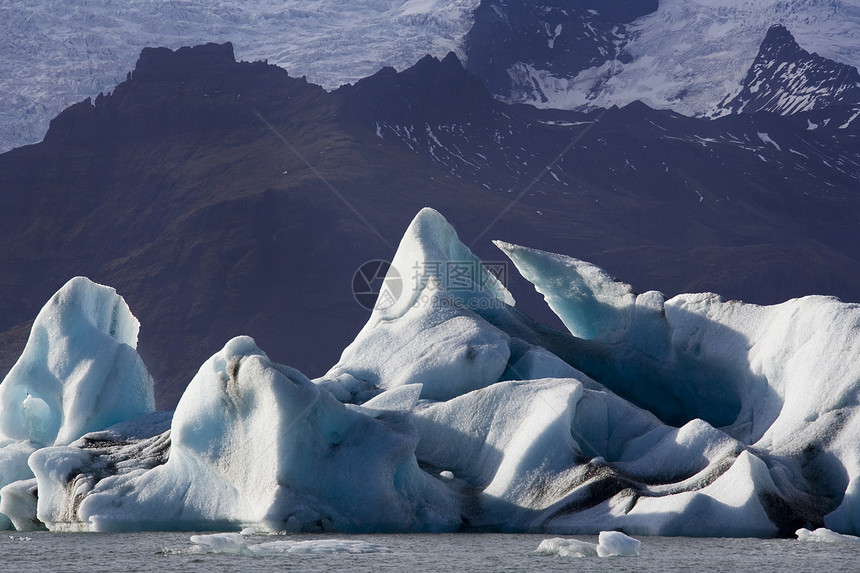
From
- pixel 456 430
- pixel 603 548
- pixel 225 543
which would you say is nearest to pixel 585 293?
pixel 456 430

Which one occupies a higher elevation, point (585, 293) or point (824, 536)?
point (585, 293)

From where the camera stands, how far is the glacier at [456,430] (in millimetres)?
11539

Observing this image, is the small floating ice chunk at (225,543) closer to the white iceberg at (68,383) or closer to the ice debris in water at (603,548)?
the ice debris in water at (603,548)

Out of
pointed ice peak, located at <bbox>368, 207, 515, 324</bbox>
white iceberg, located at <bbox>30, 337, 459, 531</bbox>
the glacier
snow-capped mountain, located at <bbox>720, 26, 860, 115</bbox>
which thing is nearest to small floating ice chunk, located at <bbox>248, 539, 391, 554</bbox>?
the glacier

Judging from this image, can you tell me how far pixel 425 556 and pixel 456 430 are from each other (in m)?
3.40

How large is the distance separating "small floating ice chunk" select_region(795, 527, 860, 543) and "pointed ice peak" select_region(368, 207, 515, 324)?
6322 mm

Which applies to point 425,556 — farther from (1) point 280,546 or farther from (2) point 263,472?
(2) point 263,472

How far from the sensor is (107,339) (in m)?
15.8

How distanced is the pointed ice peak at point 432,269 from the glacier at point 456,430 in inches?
2.5

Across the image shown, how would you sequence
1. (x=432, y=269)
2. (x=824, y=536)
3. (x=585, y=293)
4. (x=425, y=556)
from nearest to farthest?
(x=425, y=556) → (x=824, y=536) → (x=432, y=269) → (x=585, y=293)

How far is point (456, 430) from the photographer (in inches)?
515

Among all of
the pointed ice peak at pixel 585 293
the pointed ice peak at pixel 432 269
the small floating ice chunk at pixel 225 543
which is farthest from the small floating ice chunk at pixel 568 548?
the pointed ice peak at pixel 585 293

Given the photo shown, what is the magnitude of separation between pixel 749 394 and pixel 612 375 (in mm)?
2367

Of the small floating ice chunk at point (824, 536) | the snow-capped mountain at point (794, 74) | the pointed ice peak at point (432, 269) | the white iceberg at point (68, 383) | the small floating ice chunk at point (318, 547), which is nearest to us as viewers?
the small floating ice chunk at point (318, 547)
